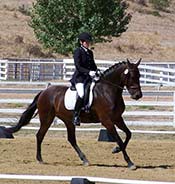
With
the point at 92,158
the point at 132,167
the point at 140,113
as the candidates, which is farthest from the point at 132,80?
the point at 140,113

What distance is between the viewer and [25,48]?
195 feet

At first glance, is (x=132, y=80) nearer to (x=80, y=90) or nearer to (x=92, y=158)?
(x=80, y=90)

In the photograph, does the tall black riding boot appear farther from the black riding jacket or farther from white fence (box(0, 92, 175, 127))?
white fence (box(0, 92, 175, 127))

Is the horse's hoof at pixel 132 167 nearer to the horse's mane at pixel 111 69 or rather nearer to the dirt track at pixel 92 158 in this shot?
the dirt track at pixel 92 158

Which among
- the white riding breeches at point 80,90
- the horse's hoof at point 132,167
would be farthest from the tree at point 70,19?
the horse's hoof at point 132,167

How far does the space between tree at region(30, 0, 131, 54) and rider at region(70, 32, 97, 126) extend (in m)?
29.3

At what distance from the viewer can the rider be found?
1220 cm

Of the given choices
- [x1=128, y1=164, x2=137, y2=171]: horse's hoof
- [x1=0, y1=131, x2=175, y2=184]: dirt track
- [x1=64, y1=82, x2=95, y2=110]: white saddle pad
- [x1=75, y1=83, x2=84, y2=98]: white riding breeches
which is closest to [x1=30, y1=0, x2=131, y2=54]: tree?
[x1=0, y1=131, x2=175, y2=184]: dirt track

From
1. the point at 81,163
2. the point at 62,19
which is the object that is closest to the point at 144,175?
the point at 81,163

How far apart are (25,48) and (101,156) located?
4613cm

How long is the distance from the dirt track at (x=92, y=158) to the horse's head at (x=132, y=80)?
124 cm

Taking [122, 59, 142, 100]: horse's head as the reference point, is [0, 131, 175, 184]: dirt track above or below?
below

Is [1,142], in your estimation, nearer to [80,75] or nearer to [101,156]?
[101,156]

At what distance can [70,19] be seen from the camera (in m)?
42.2
